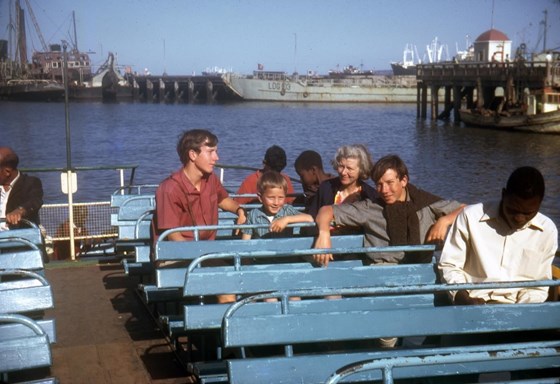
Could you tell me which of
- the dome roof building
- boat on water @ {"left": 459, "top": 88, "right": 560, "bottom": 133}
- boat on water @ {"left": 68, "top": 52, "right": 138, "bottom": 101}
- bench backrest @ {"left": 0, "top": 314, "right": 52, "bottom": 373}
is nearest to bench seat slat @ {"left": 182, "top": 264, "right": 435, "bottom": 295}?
bench backrest @ {"left": 0, "top": 314, "right": 52, "bottom": 373}

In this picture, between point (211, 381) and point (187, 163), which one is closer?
point (211, 381)

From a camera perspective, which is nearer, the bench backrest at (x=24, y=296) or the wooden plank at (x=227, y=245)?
the bench backrest at (x=24, y=296)

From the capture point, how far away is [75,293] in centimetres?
719

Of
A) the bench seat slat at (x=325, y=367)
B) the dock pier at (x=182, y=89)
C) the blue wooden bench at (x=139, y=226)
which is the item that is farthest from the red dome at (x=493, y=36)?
the bench seat slat at (x=325, y=367)

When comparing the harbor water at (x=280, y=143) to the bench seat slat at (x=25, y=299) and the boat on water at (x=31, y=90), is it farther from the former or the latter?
the bench seat slat at (x=25, y=299)

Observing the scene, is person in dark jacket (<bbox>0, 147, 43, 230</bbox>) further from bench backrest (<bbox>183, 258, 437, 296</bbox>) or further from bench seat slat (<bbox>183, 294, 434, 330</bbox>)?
bench seat slat (<bbox>183, 294, 434, 330</bbox>)

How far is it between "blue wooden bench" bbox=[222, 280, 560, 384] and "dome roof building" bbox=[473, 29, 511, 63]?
254ft

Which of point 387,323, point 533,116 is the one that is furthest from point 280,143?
point 387,323

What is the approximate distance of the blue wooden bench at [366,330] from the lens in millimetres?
3426

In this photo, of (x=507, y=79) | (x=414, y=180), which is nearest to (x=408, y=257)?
(x=414, y=180)

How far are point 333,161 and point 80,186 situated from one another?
72.5 feet

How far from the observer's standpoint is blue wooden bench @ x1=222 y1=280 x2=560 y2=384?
343 centimetres

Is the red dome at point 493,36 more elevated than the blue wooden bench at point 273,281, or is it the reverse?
the red dome at point 493,36

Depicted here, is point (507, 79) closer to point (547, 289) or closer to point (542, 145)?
point (542, 145)
